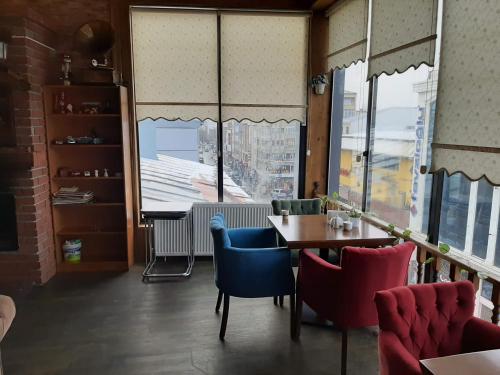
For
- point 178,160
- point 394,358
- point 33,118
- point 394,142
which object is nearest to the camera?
point 394,358

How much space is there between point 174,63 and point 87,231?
210 centimetres

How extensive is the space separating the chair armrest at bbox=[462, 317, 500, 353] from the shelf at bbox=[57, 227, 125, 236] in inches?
135

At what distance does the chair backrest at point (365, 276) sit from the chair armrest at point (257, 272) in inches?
20.3

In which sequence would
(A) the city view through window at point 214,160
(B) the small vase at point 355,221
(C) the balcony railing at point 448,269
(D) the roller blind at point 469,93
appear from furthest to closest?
(A) the city view through window at point 214,160 → (B) the small vase at point 355,221 → (C) the balcony railing at point 448,269 → (D) the roller blind at point 469,93

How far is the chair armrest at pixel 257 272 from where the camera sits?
2.78m

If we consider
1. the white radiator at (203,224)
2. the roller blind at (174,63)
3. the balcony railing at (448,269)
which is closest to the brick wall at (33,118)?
the roller blind at (174,63)

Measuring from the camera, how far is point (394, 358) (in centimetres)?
170

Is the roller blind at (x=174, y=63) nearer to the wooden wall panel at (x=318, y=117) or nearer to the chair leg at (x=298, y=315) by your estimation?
the wooden wall panel at (x=318, y=117)

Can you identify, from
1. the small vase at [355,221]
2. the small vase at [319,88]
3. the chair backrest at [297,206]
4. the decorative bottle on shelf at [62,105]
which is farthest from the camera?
the small vase at [319,88]

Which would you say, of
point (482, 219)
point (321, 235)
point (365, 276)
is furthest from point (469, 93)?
point (321, 235)

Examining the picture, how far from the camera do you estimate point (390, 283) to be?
95.7 inches

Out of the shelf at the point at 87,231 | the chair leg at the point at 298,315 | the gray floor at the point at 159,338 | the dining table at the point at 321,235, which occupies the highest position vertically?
the dining table at the point at 321,235

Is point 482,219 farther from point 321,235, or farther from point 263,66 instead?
point 263,66

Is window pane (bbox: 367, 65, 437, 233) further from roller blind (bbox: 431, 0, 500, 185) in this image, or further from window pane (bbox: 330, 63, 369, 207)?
roller blind (bbox: 431, 0, 500, 185)
